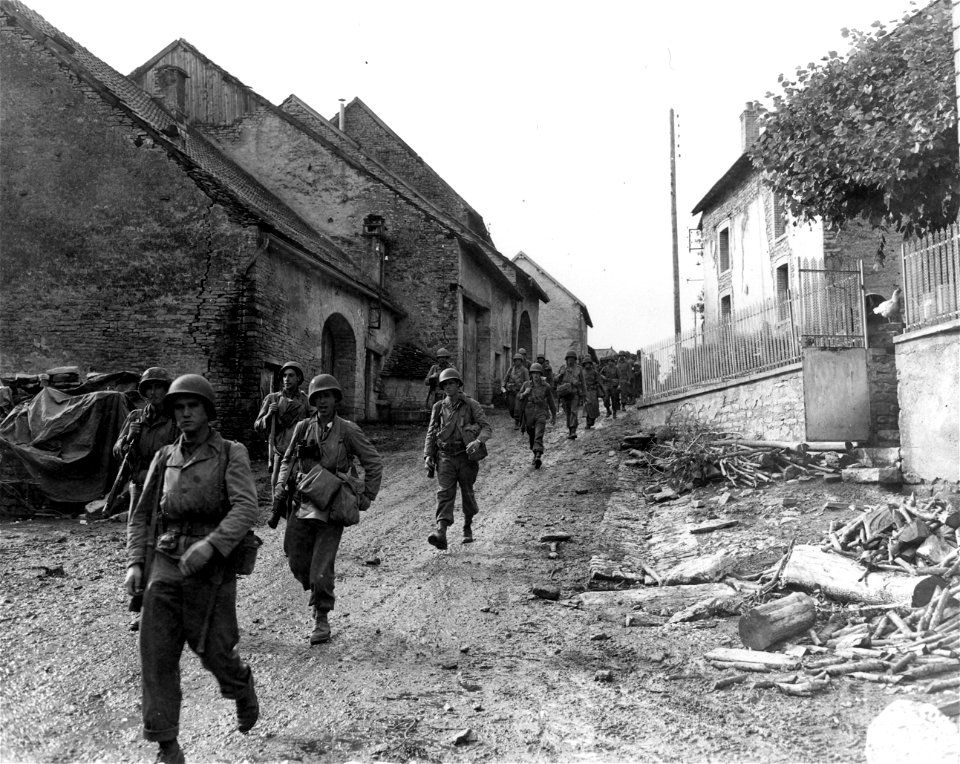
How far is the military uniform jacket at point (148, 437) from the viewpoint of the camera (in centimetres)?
641

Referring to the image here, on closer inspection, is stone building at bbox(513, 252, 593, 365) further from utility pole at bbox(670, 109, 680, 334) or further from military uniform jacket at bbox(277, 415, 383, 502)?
military uniform jacket at bbox(277, 415, 383, 502)

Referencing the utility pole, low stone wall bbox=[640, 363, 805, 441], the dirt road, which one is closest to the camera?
the dirt road

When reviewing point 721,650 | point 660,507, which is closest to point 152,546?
point 721,650

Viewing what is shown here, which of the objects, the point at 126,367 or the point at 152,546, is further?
the point at 126,367

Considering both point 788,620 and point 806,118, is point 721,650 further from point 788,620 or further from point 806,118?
point 806,118

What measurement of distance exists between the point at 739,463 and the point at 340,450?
681cm

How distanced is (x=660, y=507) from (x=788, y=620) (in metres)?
5.35

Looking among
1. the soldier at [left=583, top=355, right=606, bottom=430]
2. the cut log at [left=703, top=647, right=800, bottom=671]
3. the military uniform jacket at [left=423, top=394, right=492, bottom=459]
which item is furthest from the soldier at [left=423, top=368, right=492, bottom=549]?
the soldier at [left=583, top=355, right=606, bottom=430]

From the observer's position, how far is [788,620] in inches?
209

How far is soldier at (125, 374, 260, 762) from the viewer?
12.3 feet

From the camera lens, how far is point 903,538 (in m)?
6.45

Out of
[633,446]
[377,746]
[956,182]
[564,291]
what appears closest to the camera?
[377,746]

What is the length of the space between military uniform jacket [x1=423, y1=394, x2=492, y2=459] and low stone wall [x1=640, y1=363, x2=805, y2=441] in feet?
16.4

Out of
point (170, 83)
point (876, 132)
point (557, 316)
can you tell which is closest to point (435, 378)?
point (876, 132)
